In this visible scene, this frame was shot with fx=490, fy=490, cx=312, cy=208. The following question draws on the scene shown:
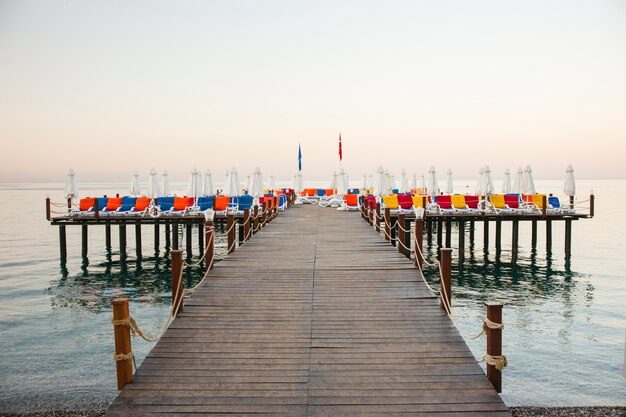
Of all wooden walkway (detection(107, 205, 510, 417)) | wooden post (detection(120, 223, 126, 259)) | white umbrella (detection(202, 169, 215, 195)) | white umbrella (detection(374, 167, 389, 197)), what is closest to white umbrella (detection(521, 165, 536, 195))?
white umbrella (detection(374, 167, 389, 197))

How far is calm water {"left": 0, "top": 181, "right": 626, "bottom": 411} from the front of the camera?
29.2 feet

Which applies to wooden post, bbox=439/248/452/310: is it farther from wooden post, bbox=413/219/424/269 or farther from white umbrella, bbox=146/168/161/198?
white umbrella, bbox=146/168/161/198

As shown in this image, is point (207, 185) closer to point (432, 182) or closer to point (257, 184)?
point (257, 184)

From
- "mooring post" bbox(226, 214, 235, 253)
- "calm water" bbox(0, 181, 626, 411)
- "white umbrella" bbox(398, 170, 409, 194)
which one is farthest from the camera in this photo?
"white umbrella" bbox(398, 170, 409, 194)

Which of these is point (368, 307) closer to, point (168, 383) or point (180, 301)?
point (180, 301)

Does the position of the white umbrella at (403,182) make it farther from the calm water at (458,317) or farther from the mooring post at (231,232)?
the mooring post at (231,232)

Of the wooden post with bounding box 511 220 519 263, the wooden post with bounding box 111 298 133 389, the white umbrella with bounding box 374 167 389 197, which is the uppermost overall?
the white umbrella with bounding box 374 167 389 197

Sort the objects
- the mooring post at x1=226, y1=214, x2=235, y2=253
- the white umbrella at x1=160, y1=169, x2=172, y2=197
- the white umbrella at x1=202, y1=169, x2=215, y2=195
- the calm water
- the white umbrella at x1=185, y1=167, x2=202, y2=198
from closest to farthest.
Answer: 1. the calm water
2. the mooring post at x1=226, y1=214, x2=235, y2=253
3. the white umbrella at x1=185, y1=167, x2=202, y2=198
4. the white umbrella at x1=202, y1=169, x2=215, y2=195
5. the white umbrella at x1=160, y1=169, x2=172, y2=197

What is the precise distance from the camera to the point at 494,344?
560 cm

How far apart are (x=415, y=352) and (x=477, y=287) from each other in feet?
41.4

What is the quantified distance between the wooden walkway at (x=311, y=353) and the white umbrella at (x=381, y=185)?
1507cm

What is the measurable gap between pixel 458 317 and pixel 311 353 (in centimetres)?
849

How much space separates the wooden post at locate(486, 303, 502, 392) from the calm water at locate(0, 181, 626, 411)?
3.25m

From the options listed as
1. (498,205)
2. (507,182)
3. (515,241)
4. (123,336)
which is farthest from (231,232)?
(507,182)
